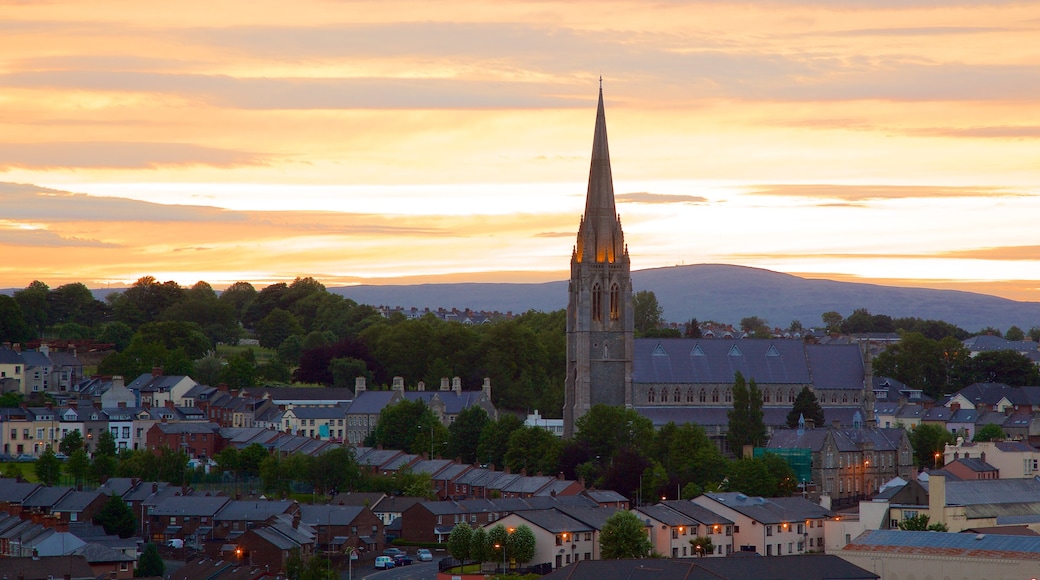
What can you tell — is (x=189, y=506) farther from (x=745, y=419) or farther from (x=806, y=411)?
(x=806, y=411)

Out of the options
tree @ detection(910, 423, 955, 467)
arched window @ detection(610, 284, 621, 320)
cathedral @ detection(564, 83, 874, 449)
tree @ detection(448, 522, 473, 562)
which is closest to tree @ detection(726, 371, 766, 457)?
cathedral @ detection(564, 83, 874, 449)

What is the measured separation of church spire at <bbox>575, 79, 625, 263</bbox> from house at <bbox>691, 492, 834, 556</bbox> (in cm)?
3920

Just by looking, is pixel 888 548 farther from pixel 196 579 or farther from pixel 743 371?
pixel 743 371

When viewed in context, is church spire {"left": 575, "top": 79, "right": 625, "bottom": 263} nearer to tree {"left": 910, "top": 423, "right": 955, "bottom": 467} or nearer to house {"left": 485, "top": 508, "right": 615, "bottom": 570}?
tree {"left": 910, "top": 423, "right": 955, "bottom": 467}

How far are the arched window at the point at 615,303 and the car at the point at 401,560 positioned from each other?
44.6 metres

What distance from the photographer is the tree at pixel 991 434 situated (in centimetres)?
13877

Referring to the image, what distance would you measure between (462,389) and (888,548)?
8725 centimetres

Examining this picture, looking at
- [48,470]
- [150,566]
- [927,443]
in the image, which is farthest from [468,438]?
[150,566]

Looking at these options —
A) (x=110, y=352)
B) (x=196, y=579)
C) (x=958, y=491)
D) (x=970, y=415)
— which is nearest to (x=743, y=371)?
(x=970, y=415)

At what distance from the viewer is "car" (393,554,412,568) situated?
93119 millimetres

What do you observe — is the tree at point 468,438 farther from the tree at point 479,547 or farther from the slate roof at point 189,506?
the tree at point 479,547

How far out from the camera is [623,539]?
8688cm

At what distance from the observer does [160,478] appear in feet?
384

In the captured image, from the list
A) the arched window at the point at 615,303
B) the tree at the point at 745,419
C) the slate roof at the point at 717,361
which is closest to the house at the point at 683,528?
the tree at the point at 745,419
